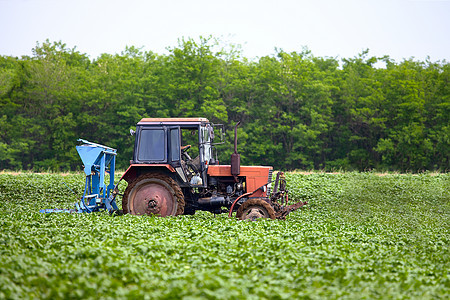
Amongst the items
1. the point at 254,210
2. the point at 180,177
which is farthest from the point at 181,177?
the point at 254,210

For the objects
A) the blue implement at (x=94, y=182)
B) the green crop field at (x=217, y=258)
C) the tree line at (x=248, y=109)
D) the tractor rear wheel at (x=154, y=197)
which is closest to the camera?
the green crop field at (x=217, y=258)

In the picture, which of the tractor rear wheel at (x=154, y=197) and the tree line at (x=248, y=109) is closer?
the tractor rear wheel at (x=154, y=197)

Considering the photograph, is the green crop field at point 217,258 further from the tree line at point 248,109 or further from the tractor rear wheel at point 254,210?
the tree line at point 248,109

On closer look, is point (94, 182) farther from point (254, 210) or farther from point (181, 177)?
point (254, 210)

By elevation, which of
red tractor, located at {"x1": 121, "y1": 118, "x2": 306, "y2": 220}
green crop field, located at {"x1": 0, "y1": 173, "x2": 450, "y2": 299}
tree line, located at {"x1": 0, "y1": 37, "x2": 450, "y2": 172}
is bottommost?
green crop field, located at {"x1": 0, "y1": 173, "x2": 450, "y2": 299}

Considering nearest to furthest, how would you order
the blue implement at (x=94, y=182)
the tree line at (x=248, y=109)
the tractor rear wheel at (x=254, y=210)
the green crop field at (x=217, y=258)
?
the green crop field at (x=217, y=258) → the tractor rear wheel at (x=254, y=210) → the blue implement at (x=94, y=182) → the tree line at (x=248, y=109)

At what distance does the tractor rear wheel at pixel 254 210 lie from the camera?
38.6ft

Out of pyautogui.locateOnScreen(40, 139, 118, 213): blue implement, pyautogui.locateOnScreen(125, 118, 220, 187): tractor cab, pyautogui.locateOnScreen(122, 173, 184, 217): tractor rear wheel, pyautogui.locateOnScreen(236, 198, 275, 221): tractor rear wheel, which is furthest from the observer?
pyautogui.locateOnScreen(40, 139, 118, 213): blue implement

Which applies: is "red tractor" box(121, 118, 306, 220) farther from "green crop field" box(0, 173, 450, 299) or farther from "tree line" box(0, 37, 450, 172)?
"tree line" box(0, 37, 450, 172)

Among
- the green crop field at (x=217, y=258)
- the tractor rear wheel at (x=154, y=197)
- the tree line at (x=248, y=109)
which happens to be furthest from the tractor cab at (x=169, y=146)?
the tree line at (x=248, y=109)

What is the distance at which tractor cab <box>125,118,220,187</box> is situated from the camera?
12570 millimetres

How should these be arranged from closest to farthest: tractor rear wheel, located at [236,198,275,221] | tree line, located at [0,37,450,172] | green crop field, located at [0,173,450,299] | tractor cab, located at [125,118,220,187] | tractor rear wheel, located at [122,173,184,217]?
green crop field, located at [0,173,450,299], tractor rear wheel, located at [236,198,275,221], tractor rear wheel, located at [122,173,184,217], tractor cab, located at [125,118,220,187], tree line, located at [0,37,450,172]

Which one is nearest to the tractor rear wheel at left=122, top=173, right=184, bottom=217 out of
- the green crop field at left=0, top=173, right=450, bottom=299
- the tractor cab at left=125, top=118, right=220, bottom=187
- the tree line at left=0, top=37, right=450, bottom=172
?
the tractor cab at left=125, top=118, right=220, bottom=187

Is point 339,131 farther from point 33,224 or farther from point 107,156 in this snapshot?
point 33,224
